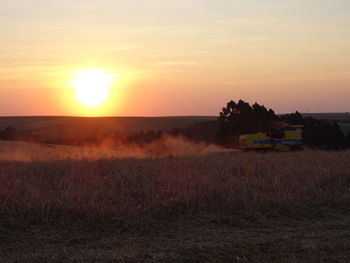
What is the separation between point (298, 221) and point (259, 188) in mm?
1826

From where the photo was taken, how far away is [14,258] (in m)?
6.07

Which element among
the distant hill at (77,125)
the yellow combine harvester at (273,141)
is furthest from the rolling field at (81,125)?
the yellow combine harvester at (273,141)

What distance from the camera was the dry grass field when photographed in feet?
20.5

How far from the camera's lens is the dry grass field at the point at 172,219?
20.5 ft

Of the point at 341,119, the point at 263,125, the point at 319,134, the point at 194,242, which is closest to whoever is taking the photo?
the point at 194,242

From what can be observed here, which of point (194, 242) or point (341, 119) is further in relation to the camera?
point (341, 119)

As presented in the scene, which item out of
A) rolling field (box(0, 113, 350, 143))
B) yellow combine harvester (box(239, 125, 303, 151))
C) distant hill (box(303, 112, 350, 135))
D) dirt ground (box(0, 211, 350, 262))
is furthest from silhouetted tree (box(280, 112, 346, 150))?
rolling field (box(0, 113, 350, 143))

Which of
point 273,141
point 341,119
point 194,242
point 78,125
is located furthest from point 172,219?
point 341,119

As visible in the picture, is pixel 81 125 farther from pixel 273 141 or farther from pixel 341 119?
pixel 273 141

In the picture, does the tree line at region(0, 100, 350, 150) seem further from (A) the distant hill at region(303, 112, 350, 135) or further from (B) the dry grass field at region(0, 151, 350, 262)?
(B) the dry grass field at region(0, 151, 350, 262)

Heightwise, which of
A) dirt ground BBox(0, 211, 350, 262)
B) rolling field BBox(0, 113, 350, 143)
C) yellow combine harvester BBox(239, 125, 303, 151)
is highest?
rolling field BBox(0, 113, 350, 143)

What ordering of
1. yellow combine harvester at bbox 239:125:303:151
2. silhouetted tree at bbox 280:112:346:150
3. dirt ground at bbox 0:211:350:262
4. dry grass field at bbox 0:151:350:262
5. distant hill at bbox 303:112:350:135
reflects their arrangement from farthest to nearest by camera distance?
distant hill at bbox 303:112:350:135 < silhouetted tree at bbox 280:112:346:150 < yellow combine harvester at bbox 239:125:303:151 < dry grass field at bbox 0:151:350:262 < dirt ground at bbox 0:211:350:262

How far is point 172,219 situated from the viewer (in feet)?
26.2

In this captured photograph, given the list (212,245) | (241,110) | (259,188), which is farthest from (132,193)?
(241,110)
